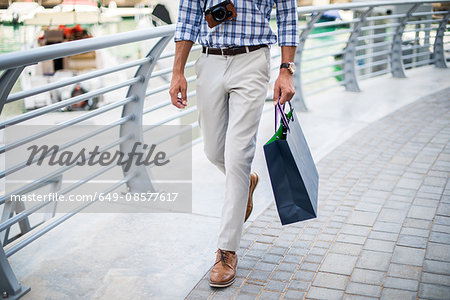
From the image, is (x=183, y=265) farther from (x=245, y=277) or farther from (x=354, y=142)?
(x=354, y=142)

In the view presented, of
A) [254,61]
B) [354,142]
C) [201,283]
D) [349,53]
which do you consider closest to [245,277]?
[201,283]

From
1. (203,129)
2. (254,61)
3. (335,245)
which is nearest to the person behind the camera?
(254,61)

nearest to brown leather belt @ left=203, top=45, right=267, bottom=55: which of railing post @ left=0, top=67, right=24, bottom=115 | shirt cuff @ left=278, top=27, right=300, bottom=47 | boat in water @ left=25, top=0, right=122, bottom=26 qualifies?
shirt cuff @ left=278, top=27, right=300, bottom=47

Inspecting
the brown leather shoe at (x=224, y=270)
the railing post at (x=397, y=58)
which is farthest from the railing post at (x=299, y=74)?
the brown leather shoe at (x=224, y=270)

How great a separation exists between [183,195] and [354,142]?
7.50 ft

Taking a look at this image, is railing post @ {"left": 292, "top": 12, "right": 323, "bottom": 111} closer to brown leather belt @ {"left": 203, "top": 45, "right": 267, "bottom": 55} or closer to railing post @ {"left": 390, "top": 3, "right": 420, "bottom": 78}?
railing post @ {"left": 390, "top": 3, "right": 420, "bottom": 78}

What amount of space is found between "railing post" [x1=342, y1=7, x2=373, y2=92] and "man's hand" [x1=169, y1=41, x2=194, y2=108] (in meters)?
5.71

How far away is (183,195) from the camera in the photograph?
4301 millimetres

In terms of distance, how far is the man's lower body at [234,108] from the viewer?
2.85 m

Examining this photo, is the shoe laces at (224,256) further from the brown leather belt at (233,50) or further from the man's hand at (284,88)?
the brown leather belt at (233,50)

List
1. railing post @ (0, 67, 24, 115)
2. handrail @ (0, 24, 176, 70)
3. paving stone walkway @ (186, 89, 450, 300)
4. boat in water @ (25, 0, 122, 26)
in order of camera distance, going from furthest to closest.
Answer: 1. boat in water @ (25, 0, 122, 26)
2. paving stone walkway @ (186, 89, 450, 300)
3. railing post @ (0, 67, 24, 115)
4. handrail @ (0, 24, 176, 70)

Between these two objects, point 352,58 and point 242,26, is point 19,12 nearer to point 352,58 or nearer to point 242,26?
point 352,58

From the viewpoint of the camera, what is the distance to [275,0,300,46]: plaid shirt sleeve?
2.89 m

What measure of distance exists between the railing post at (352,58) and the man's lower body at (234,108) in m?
5.68
